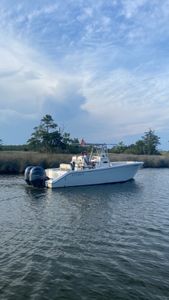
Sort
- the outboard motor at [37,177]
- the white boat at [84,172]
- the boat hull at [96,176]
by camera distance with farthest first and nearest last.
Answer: the boat hull at [96,176]
the white boat at [84,172]
the outboard motor at [37,177]

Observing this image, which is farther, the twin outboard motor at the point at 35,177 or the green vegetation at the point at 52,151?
the green vegetation at the point at 52,151

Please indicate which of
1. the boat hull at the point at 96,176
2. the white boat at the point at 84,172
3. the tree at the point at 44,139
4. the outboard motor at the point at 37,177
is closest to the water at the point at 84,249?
the outboard motor at the point at 37,177

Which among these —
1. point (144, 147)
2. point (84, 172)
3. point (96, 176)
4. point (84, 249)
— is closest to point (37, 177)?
point (84, 172)

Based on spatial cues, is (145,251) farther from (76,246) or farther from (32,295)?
(32,295)

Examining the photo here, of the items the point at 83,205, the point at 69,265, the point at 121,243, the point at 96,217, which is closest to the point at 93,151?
the point at 83,205

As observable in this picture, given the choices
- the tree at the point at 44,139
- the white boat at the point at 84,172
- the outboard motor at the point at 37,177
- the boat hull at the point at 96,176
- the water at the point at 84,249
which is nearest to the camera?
the water at the point at 84,249

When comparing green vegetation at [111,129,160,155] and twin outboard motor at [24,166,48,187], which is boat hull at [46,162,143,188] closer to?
twin outboard motor at [24,166,48,187]

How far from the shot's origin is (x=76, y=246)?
15656mm

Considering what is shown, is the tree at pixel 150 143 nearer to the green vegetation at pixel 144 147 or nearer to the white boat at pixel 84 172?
the green vegetation at pixel 144 147

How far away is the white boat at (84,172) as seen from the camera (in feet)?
116

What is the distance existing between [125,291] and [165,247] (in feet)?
16.1

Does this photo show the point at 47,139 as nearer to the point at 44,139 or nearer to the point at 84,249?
the point at 44,139

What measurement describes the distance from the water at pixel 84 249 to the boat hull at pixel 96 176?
7822 millimetres

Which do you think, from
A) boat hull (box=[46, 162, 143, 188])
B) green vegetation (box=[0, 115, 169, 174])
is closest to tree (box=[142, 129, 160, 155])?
green vegetation (box=[0, 115, 169, 174])
